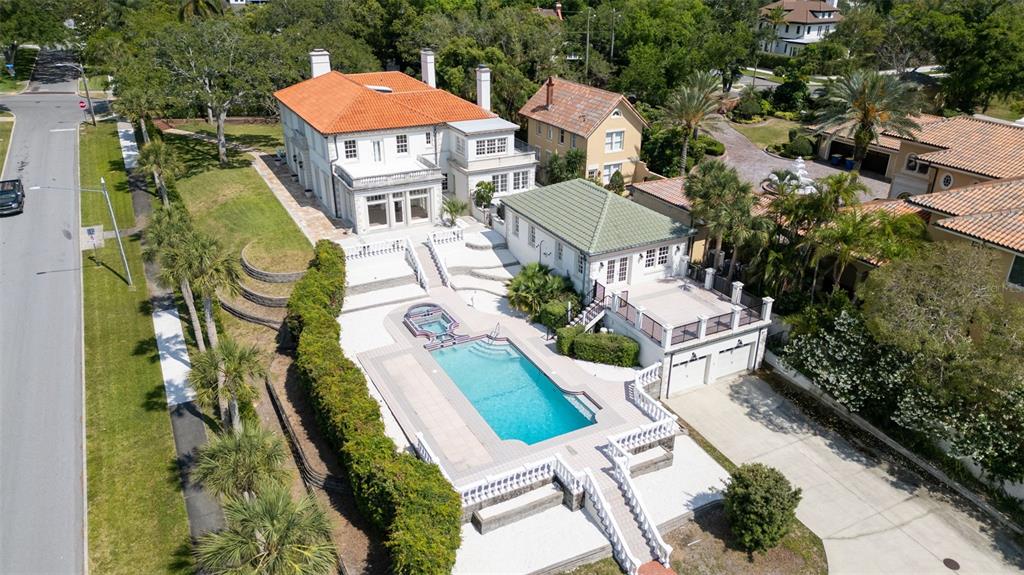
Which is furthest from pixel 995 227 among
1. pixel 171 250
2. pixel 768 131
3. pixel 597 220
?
pixel 768 131

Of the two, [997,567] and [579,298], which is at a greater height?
[579,298]

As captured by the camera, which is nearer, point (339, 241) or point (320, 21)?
point (339, 241)

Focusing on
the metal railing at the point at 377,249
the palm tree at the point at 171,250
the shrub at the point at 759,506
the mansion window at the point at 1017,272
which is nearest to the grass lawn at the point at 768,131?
the mansion window at the point at 1017,272

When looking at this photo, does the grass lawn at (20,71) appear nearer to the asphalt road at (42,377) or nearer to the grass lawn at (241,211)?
the asphalt road at (42,377)

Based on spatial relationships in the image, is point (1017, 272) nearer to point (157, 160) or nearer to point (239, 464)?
point (239, 464)

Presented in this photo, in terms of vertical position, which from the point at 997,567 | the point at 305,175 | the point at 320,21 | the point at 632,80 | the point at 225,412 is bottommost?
the point at 997,567

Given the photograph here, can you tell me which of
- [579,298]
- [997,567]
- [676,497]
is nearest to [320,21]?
[579,298]

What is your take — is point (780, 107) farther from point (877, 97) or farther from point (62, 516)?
point (62, 516)
